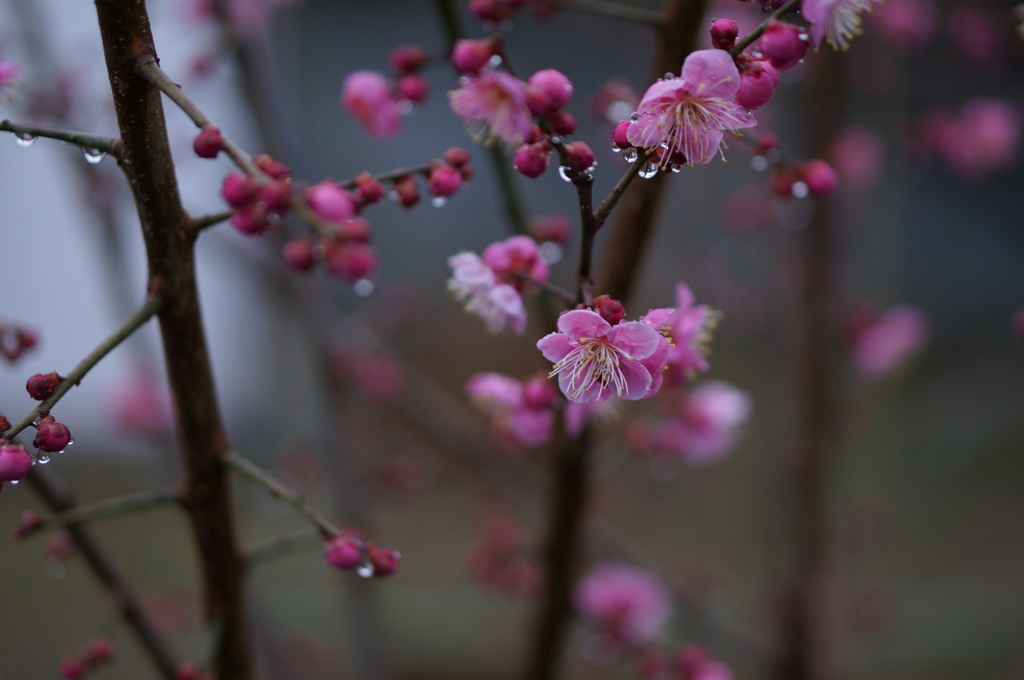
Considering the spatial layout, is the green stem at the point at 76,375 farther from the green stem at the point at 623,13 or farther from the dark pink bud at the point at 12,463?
the green stem at the point at 623,13

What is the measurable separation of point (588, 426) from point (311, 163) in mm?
2614

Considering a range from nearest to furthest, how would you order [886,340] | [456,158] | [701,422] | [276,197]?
[276,197] → [456,158] → [701,422] → [886,340]

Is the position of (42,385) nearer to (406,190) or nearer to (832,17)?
(406,190)

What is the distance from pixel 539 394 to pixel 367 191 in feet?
0.84

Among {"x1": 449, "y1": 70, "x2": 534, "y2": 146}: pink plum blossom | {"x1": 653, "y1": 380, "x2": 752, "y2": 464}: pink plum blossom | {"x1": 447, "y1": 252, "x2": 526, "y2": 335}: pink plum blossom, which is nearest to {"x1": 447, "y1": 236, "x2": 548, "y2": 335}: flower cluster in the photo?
{"x1": 447, "y1": 252, "x2": 526, "y2": 335}: pink plum blossom

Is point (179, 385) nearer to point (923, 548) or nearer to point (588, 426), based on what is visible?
point (588, 426)

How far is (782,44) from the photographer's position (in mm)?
547

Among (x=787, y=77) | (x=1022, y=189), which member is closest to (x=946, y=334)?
(x=1022, y=189)

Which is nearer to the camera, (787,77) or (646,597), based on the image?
(646,597)

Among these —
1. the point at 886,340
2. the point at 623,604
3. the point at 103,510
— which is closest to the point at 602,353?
the point at 103,510

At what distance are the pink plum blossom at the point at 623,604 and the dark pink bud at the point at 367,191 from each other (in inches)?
30.0

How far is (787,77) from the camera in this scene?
1.39 meters

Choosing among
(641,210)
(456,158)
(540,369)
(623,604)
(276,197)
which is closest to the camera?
(276,197)

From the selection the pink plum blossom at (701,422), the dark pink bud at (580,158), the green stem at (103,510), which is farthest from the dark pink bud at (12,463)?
the pink plum blossom at (701,422)
